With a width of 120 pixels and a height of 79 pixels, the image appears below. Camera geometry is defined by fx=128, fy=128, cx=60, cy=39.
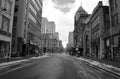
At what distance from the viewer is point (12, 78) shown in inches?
357

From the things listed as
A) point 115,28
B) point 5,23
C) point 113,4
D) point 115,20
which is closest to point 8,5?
point 5,23

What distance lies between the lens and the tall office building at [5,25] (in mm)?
27750

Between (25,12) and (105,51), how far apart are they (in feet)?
103

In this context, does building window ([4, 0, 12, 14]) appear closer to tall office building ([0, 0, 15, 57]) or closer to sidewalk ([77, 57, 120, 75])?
tall office building ([0, 0, 15, 57])

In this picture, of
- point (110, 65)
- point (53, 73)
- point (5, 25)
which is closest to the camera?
point (53, 73)

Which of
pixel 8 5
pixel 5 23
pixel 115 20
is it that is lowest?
pixel 115 20

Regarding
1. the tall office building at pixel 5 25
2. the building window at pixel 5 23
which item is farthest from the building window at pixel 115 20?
the building window at pixel 5 23

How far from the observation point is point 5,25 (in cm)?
2983

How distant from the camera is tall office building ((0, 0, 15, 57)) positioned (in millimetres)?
27750

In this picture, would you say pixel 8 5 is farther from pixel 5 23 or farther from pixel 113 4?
pixel 113 4

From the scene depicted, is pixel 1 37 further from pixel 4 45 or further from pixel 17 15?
pixel 17 15

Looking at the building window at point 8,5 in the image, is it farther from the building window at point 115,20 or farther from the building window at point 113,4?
the building window at point 115,20

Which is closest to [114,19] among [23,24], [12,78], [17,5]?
[12,78]

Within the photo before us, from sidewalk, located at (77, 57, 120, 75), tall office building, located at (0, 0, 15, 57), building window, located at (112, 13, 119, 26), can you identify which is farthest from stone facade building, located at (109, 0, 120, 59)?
tall office building, located at (0, 0, 15, 57)
